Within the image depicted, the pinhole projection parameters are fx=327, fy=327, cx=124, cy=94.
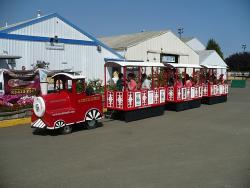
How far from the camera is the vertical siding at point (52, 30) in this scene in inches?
752

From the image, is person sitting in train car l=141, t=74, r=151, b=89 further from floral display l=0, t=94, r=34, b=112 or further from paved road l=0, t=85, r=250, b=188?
floral display l=0, t=94, r=34, b=112

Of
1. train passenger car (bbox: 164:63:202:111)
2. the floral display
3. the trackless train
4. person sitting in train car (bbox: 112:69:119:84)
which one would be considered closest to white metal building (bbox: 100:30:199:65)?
person sitting in train car (bbox: 112:69:119:84)

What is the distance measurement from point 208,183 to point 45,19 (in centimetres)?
1663

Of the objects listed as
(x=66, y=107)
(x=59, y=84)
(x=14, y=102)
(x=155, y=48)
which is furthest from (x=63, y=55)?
(x=155, y=48)

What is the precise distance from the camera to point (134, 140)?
935 centimetres

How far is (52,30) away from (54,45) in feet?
3.05

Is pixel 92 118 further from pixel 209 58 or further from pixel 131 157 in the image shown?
pixel 209 58

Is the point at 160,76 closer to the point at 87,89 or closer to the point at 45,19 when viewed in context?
the point at 87,89

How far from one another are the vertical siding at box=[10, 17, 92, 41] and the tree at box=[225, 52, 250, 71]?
2704 inches

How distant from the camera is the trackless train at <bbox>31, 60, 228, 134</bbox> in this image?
33.7 ft

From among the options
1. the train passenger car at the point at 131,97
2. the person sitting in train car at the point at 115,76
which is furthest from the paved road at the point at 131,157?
the person sitting in train car at the point at 115,76

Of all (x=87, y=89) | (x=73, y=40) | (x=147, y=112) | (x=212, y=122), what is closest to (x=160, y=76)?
(x=147, y=112)

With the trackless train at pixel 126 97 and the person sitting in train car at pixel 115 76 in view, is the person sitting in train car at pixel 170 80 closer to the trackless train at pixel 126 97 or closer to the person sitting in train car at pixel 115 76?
the trackless train at pixel 126 97

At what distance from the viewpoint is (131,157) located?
7477 millimetres
